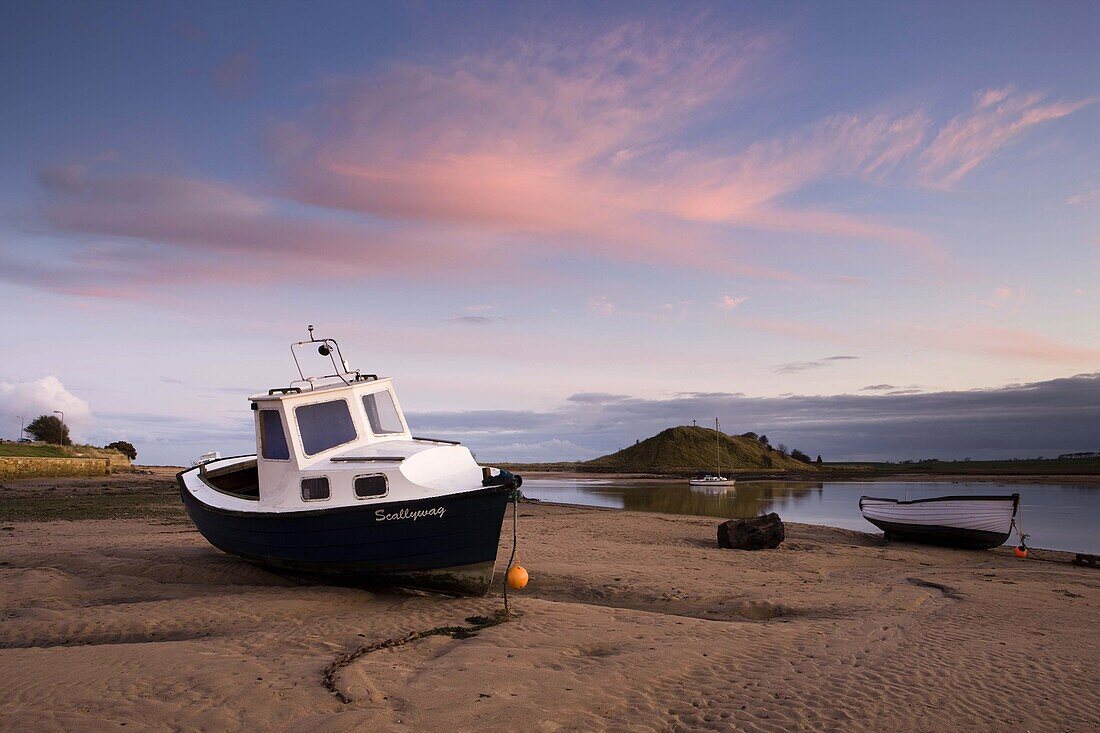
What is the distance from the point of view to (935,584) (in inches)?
604

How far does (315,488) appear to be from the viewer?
1137 centimetres

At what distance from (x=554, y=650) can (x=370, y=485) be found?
167 inches

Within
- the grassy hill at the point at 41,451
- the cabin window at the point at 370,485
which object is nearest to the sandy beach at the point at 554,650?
the cabin window at the point at 370,485

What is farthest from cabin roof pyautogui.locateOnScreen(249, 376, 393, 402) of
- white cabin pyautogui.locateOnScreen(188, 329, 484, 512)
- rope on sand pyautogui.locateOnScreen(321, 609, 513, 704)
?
rope on sand pyautogui.locateOnScreen(321, 609, 513, 704)

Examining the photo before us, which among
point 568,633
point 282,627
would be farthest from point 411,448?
point 568,633

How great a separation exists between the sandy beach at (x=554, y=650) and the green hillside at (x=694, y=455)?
93.4m

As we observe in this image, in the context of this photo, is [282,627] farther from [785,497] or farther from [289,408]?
[785,497]

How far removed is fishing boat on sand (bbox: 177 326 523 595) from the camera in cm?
1077

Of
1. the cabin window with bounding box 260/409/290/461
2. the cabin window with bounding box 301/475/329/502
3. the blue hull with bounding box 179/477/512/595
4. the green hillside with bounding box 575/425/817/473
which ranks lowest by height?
the green hillside with bounding box 575/425/817/473

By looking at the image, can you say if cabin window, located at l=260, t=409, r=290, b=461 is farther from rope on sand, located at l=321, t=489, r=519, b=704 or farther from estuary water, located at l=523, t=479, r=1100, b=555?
estuary water, located at l=523, t=479, r=1100, b=555

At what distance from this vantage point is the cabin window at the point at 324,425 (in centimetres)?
1210

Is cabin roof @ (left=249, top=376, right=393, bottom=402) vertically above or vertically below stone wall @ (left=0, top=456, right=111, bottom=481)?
above

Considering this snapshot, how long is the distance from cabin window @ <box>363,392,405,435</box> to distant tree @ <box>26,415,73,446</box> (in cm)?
8357

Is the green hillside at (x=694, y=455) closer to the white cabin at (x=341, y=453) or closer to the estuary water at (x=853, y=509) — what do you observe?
the estuary water at (x=853, y=509)
